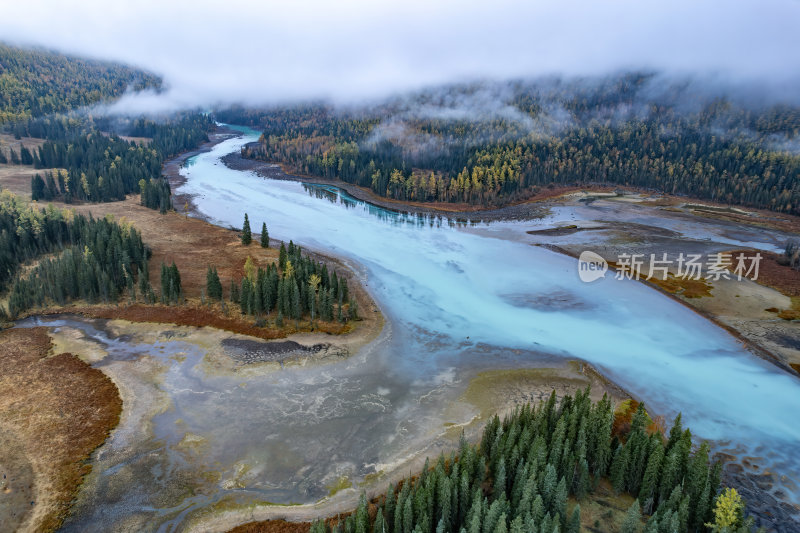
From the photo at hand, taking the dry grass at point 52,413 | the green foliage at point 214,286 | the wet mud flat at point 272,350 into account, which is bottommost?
the dry grass at point 52,413

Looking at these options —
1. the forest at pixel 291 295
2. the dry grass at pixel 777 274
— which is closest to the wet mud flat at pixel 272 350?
the forest at pixel 291 295

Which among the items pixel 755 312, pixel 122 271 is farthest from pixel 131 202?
pixel 755 312

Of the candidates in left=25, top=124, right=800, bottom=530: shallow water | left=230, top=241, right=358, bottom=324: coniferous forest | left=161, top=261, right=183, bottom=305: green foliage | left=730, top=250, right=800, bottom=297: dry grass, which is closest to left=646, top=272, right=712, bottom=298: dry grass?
left=25, top=124, right=800, bottom=530: shallow water

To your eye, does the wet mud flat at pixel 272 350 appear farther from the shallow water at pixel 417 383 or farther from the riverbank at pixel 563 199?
the riverbank at pixel 563 199

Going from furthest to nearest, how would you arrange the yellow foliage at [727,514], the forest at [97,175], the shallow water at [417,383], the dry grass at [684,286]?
the forest at [97,175] → the dry grass at [684,286] → the shallow water at [417,383] → the yellow foliage at [727,514]

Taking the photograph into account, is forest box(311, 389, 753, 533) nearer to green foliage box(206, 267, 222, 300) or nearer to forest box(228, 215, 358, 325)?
forest box(228, 215, 358, 325)

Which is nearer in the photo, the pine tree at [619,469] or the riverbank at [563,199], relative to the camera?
the pine tree at [619,469]

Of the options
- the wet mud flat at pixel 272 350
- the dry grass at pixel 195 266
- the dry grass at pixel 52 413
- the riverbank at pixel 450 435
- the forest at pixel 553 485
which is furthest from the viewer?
the dry grass at pixel 195 266

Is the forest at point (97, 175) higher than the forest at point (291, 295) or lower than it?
higher
